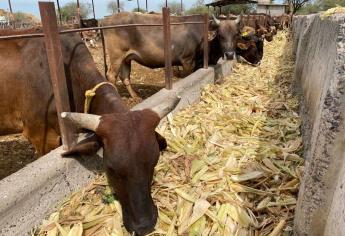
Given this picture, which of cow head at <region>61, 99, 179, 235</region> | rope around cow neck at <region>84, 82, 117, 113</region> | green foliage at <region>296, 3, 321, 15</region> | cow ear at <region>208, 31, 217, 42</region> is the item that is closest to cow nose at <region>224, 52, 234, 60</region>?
cow ear at <region>208, 31, 217, 42</region>

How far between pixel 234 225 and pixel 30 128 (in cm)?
253

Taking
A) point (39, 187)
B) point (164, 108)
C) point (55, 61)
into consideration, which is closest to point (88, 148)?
point (39, 187)

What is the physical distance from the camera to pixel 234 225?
2779 mm

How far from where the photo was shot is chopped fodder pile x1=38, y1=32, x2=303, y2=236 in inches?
110

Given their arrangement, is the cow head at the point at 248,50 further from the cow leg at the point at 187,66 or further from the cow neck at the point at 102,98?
the cow neck at the point at 102,98

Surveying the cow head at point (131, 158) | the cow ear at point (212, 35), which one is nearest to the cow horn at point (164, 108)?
the cow head at point (131, 158)

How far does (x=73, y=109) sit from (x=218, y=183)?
191 cm

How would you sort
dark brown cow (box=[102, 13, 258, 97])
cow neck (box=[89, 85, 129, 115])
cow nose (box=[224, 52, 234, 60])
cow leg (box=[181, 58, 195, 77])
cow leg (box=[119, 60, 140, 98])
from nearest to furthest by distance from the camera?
cow neck (box=[89, 85, 129, 115]), dark brown cow (box=[102, 13, 258, 97]), cow nose (box=[224, 52, 234, 60]), cow leg (box=[119, 60, 140, 98]), cow leg (box=[181, 58, 195, 77])

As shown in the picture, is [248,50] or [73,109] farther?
[248,50]

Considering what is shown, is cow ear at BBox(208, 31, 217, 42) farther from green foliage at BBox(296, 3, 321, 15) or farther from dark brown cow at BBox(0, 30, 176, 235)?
green foliage at BBox(296, 3, 321, 15)

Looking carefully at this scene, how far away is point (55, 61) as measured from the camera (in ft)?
10.2

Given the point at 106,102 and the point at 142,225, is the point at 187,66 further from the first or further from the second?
the point at 142,225

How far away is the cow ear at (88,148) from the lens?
9.53 ft

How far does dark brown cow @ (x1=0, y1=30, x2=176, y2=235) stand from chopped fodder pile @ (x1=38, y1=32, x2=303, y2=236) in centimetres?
40
